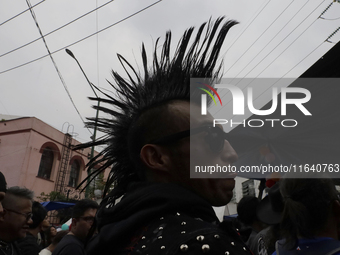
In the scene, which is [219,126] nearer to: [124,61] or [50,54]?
[124,61]

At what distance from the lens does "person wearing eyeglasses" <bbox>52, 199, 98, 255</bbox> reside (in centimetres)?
294

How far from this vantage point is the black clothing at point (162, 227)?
0.80m

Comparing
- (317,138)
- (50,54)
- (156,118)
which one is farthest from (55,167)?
(156,118)

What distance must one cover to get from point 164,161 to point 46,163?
2095 cm

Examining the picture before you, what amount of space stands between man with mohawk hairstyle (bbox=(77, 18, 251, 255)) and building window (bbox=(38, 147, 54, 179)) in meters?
19.9

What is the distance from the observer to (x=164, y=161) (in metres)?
1.22

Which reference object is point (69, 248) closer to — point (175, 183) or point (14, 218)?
point (14, 218)

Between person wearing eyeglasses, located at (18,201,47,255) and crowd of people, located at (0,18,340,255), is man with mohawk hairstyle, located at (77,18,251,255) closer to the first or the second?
crowd of people, located at (0,18,340,255)

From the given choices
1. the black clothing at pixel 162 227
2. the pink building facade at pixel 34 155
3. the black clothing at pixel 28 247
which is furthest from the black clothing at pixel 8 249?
the pink building facade at pixel 34 155

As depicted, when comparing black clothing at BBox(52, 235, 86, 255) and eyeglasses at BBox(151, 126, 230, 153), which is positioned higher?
eyeglasses at BBox(151, 126, 230, 153)

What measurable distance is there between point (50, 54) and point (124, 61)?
6.70m

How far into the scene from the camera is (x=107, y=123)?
5.53 ft

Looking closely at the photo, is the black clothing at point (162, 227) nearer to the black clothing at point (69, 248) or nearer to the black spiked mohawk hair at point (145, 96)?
the black spiked mohawk hair at point (145, 96)

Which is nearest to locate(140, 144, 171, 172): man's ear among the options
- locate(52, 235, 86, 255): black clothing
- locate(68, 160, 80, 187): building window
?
locate(52, 235, 86, 255): black clothing
